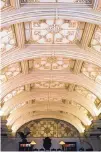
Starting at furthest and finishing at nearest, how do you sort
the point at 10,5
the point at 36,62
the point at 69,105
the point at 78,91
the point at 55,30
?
1. the point at 69,105
2. the point at 78,91
3. the point at 36,62
4. the point at 55,30
5. the point at 10,5

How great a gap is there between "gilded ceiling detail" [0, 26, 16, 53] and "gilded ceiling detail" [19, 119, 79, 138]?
1660 cm

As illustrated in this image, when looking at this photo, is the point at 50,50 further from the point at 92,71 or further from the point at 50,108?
the point at 50,108

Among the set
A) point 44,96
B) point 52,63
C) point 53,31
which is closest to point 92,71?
point 52,63

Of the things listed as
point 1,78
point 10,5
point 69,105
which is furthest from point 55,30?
point 69,105

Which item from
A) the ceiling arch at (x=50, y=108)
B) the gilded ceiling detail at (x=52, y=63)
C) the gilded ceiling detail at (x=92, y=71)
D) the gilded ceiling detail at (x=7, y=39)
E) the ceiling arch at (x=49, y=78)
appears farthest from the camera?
the ceiling arch at (x=50, y=108)

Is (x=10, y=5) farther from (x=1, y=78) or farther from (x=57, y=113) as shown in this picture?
(x=57, y=113)

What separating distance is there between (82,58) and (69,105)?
10493 mm

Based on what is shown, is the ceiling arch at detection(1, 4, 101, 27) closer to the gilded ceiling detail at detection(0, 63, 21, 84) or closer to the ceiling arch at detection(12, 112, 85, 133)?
the gilded ceiling detail at detection(0, 63, 21, 84)

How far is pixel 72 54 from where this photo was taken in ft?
40.3

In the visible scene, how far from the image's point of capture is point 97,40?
452 inches

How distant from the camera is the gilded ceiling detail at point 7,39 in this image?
1057cm

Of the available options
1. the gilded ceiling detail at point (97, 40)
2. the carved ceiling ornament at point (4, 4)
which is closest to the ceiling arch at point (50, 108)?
the gilded ceiling detail at point (97, 40)

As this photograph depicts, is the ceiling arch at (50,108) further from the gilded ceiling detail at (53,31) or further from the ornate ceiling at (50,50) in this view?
the gilded ceiling detail at (53,31)

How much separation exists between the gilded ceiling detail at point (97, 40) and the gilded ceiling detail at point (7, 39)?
285 centimetres
